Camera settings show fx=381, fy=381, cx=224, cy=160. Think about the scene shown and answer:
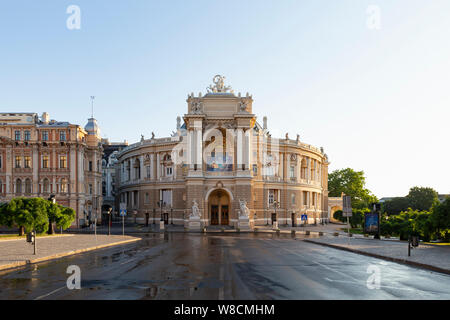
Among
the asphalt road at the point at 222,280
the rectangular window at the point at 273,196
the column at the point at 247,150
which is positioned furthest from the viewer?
the rectangular window at the point at 273,196

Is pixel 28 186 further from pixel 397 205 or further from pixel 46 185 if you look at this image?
pixel 397 205

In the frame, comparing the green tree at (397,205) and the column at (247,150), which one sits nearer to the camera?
the column at (247,150)

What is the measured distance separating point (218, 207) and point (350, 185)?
60.4 m

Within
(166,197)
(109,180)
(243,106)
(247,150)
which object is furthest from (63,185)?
(109,180)

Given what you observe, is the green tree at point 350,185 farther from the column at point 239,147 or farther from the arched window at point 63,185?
the arched window at point 63,185

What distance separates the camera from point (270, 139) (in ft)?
229

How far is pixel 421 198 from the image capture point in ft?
335

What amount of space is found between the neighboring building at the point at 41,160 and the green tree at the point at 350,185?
75717 millimetres

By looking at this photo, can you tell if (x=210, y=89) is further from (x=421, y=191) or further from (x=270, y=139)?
(x=421, y=191)

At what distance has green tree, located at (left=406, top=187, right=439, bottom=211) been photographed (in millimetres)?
101619

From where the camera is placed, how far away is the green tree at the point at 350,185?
11062cm

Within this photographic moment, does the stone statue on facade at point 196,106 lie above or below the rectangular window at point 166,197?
above

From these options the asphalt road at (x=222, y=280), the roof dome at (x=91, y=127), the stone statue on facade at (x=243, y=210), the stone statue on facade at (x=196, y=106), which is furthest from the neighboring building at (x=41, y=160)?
the asphalt road at (x=222, y=280)

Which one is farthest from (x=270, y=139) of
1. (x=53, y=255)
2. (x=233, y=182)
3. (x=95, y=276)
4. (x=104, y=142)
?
(x=104, y=142)
